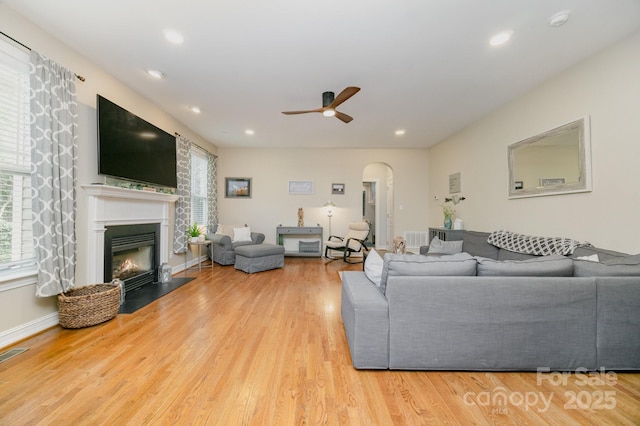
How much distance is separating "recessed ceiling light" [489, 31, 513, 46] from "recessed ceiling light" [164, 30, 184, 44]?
294 cm

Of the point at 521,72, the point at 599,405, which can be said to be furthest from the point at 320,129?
the point at 599,405

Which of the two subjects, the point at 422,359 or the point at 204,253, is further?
the point at 204,253

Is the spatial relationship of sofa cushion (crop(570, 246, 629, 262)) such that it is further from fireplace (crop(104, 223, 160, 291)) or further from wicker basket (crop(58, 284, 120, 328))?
fireplace (crop(104, 223, 160, 291))

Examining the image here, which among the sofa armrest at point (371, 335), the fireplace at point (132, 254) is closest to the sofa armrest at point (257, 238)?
the fireplace at point (132, 254)

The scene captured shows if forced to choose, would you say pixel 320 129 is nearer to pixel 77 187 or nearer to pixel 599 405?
pixel 77 187

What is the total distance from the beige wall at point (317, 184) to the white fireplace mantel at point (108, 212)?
2.70m

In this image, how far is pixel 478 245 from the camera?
3.87 m

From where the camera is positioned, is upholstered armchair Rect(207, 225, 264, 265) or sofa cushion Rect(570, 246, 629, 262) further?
upholstered armchair Rect(207, 225, 264, 265)

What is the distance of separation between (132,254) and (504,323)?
434 centimetres

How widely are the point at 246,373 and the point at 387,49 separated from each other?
10.2 ft

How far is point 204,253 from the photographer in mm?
5570

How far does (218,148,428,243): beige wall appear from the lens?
6.33 meters

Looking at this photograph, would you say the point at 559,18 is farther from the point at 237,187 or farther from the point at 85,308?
the point at 237,187

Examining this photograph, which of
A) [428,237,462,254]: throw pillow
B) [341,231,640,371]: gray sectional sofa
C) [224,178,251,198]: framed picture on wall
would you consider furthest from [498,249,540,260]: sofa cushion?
[224,178,251,198]: framed picture on wall
